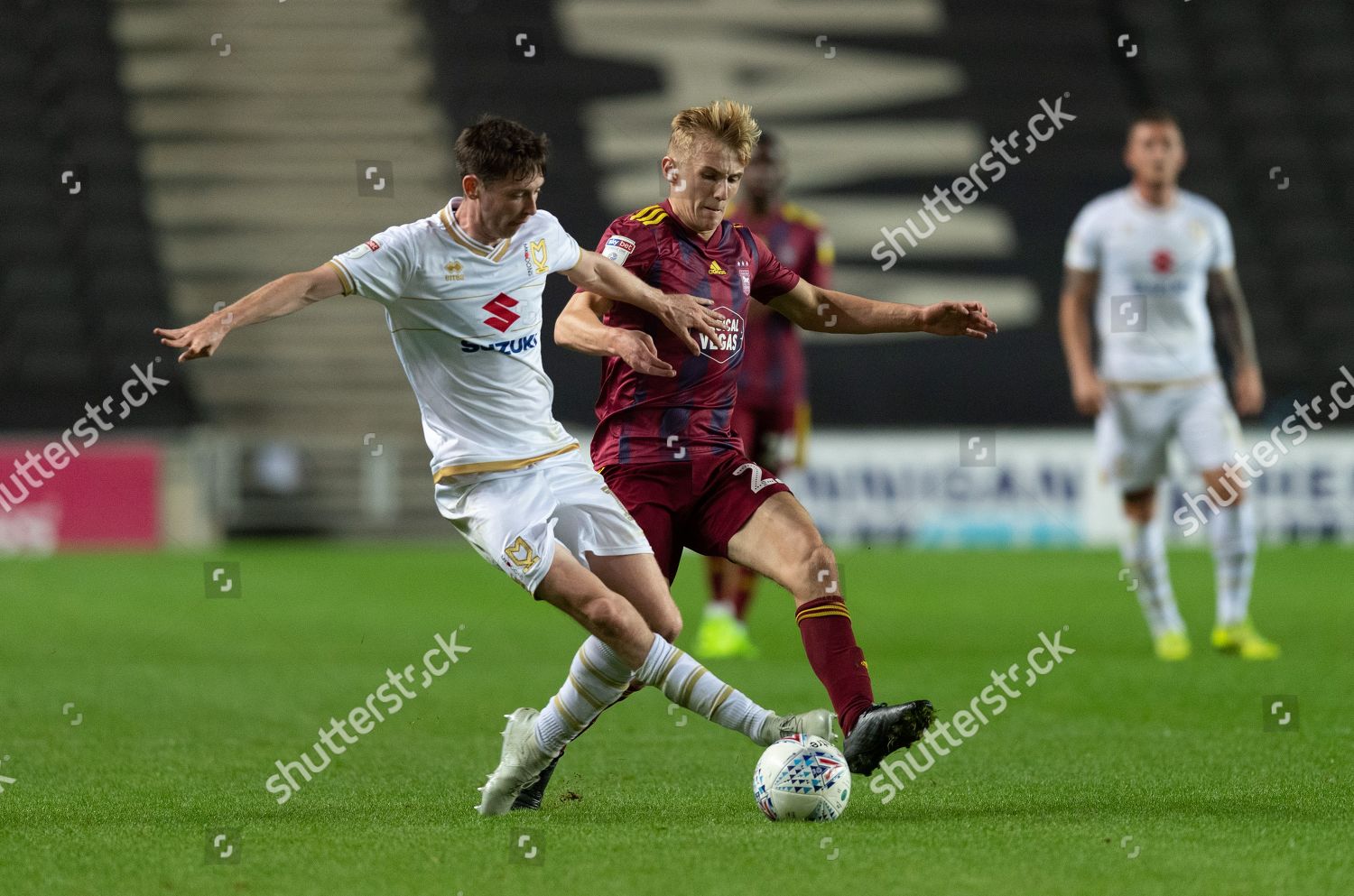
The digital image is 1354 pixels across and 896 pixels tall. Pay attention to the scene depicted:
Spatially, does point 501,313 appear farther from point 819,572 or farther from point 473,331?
point 819,572

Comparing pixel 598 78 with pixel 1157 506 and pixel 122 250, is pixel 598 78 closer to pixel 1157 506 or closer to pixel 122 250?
pixel 122 250

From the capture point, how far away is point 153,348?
19.7 m

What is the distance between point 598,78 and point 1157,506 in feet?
48.4

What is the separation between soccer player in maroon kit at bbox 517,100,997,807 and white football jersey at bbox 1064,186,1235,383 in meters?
3.74

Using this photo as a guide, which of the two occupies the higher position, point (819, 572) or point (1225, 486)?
point (819, 572)

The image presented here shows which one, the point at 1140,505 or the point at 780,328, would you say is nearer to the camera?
the point at 1140,505

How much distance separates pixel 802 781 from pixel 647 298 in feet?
4.40

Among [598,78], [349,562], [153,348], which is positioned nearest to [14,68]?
[153,348]

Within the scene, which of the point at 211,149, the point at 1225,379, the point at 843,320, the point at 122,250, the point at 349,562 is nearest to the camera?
the point at 843,320

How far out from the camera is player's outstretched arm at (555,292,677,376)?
4844 mm

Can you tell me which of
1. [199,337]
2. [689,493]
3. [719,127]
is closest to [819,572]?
[689,493]

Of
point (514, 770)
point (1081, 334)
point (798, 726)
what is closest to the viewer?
point (798, 726)

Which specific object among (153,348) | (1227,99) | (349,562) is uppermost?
Answer: (1227,99)

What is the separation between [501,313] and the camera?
16.4 feet
